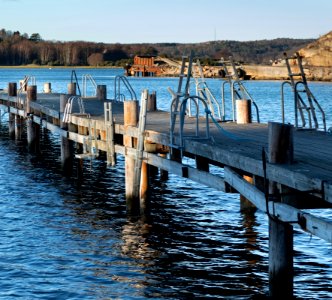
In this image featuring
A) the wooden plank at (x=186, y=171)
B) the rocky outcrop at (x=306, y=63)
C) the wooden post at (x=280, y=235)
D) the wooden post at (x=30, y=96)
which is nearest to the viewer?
the wooden post at (x=280, y=235)

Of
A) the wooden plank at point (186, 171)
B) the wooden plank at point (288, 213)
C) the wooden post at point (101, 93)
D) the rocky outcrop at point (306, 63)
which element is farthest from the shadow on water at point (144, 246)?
the rocky outcrop at point (306, 63)

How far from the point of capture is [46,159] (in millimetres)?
31594

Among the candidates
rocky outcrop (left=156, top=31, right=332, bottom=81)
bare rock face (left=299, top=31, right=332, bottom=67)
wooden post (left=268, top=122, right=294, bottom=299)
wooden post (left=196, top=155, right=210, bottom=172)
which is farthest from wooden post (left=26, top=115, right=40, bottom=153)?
bare rock face (left=299, top=31, right=332, bottom=67)

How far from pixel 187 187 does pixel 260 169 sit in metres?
12.7

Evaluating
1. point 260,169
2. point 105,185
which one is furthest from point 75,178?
point 260,169

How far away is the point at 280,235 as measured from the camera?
12633mm

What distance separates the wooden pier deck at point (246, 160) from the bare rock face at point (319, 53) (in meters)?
130

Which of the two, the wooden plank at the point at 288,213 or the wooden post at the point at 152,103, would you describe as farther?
the wooden post at the point at 152,103

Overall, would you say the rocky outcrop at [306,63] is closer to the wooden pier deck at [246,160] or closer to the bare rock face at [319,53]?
the bare rock face at [319,53]

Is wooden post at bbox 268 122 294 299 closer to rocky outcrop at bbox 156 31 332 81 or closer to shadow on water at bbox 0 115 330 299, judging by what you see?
shadow on water at bbox 0 115 330 299

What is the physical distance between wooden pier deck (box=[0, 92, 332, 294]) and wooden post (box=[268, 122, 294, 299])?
181 mm

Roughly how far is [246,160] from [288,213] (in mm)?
1853

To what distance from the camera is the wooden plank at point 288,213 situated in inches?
440

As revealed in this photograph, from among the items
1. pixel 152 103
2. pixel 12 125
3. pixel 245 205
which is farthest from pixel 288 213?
pixel 12 125
